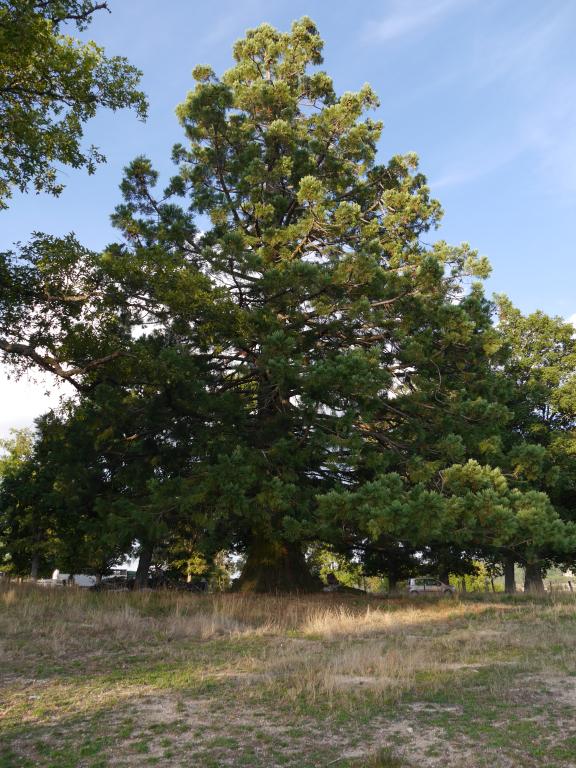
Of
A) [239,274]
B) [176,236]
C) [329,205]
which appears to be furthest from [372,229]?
[176,236]

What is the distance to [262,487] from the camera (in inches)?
554

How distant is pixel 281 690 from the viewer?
664cm

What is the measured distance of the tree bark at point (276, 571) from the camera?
57.5 feet

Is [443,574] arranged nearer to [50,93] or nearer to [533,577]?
[533,577]

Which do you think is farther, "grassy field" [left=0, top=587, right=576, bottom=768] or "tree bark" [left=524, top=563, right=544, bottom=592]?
"tree bark" [left=524, top=563, right=544, bottom=592]

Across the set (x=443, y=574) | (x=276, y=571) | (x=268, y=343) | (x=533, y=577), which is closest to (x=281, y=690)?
(x=268, y=343)

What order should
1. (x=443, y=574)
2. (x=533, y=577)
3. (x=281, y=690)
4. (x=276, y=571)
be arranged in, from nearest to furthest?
(x=281, y=690) < (x=276, y=571) < (x=533, y=577) < (x=443, y=574)

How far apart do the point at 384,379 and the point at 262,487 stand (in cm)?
415

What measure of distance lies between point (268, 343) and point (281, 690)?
340 inches

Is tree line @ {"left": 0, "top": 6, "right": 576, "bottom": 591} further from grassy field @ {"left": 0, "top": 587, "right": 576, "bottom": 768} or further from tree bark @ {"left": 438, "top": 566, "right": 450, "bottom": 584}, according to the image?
tree bark @ {"left": 438, "top": 566, "right": 450, "bottom": 584}

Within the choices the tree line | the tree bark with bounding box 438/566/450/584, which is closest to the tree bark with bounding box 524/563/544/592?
the tree bark with bounding box 438/566/450/584

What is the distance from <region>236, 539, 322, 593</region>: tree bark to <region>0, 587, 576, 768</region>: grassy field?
16.8 ft

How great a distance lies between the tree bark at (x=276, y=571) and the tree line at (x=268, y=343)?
0.07m

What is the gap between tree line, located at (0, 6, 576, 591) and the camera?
12.3m
